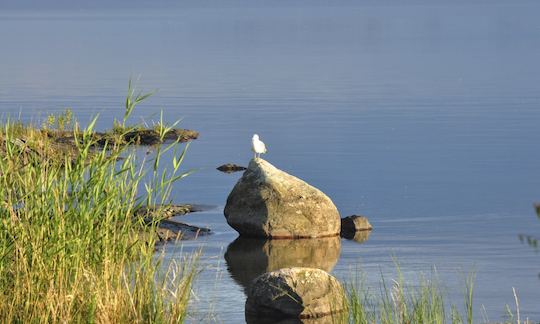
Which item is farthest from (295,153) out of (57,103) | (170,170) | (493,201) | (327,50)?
(327,50)

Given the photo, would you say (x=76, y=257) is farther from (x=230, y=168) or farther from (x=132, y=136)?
(x=132, y=136)

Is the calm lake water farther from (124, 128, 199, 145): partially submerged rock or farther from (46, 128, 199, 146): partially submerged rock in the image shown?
(124, 128, 199, 145): partially submerged rock

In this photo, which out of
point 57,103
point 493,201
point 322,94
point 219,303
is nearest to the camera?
point 219,303

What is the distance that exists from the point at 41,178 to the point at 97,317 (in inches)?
82.7

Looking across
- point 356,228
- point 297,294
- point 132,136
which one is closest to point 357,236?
point 356,228

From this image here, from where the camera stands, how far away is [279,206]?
1125 inches

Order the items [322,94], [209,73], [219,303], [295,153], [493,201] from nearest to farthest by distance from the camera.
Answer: [219,303] → [493,201] → [295,153] → [322,94] → [209,73]

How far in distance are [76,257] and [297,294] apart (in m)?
5.70

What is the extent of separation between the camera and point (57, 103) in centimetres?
7125

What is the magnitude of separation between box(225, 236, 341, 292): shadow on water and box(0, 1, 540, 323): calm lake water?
2.1 inches

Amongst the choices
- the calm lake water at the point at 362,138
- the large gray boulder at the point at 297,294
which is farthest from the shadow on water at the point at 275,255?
the large gray boulder at the point at 297,294

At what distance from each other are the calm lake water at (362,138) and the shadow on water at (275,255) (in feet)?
0.17

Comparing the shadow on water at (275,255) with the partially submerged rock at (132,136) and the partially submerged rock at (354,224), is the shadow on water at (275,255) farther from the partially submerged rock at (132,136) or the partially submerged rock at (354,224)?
the partially submerged rock at (132,136)

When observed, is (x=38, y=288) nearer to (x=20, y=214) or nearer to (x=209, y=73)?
(x=20, y=214)
